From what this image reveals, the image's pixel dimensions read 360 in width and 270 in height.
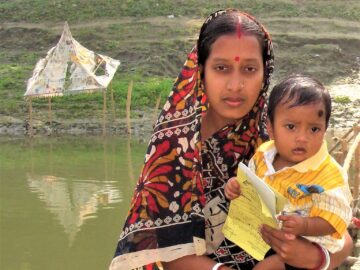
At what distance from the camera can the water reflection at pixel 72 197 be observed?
30.2 ft

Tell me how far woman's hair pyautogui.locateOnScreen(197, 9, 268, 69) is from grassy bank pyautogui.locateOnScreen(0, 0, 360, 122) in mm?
16625

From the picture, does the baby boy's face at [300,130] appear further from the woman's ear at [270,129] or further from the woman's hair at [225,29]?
the woman's hair at [225,29]

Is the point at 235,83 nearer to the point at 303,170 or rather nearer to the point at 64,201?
the point at 303,170

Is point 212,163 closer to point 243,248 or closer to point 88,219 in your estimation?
point 243,248

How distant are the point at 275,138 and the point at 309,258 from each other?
0.34 meters

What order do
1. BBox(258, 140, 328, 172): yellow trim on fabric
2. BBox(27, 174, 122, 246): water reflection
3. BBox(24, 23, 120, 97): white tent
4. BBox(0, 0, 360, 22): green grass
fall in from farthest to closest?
BBox(0, 0, 360, 22): green grass, BBox(24, 23, 120, 97): white tent, BBox(27, 174, 122, 246): water reflection, BBox(258, 140, 328, 172): yellow trim on fabric

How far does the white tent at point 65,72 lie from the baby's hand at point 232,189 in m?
15.4

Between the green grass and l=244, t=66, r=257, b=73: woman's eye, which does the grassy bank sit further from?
l=244, t=66, r=257, b=73: woman's eye

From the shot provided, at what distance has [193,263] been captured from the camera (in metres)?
1.85

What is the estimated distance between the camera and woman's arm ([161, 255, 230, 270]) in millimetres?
1829

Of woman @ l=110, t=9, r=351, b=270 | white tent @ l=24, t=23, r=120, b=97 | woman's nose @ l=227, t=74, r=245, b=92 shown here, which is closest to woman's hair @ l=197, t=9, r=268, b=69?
woman @ l=110, t=9, r=351, b=270

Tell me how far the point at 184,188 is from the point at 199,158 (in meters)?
0.09

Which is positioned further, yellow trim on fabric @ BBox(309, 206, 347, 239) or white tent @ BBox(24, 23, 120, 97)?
white tent @ BBox(24, 23, 120, 97)

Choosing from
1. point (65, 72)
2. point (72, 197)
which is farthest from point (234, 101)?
point (65, 72)
